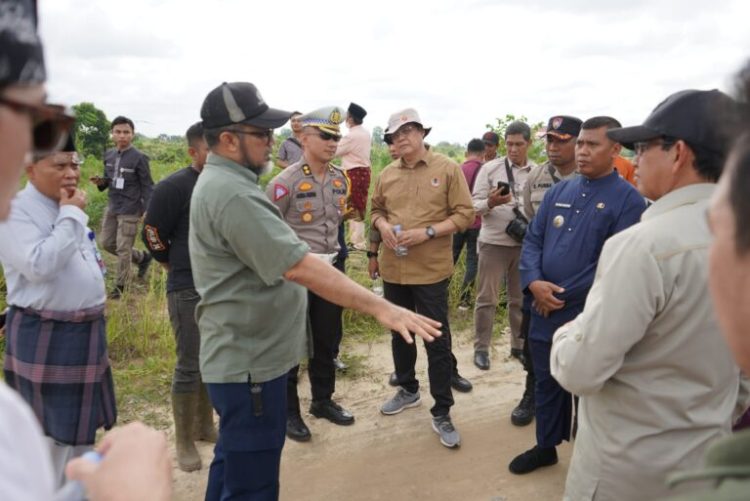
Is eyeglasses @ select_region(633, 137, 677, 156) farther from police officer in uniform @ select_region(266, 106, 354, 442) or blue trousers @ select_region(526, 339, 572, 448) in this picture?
police officer in uniform @ select_region(266, 106, 354, 442)

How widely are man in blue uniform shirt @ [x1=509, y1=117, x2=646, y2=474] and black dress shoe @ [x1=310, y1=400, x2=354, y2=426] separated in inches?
45.3

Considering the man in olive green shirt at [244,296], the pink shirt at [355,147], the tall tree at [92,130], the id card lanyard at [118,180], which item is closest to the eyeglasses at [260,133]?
the man in olive green shirt at [244,296]

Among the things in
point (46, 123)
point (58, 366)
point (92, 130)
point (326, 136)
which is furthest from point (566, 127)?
point (92, 130)

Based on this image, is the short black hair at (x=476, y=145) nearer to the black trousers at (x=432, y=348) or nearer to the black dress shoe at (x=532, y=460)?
the black trousers at (x=432, y=348)

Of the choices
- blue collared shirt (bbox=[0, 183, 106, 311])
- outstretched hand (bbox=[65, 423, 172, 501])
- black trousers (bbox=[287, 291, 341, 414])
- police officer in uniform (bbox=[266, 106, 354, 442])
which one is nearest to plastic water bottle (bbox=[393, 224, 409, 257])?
police officer in uniform (bbox=[266, 106, 354, 442])

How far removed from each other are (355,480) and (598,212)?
201 cm

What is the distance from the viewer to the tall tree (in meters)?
13.1

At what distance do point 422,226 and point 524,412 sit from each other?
1454mm

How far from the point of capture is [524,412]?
374 cm

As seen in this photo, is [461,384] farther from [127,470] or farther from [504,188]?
[127,470]

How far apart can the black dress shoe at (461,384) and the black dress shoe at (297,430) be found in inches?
48.7

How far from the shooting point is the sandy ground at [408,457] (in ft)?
10.0

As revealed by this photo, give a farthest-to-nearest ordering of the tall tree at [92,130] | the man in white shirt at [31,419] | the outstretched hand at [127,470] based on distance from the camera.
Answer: the tall tree at [92,130] < the outstretched hand at [127,470] < the man in white shirt at [31,419]

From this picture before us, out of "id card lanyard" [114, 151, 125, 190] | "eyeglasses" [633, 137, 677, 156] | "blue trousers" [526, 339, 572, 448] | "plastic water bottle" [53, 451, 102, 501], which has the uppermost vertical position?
"eyeglasses" [633, 137, 677, 156]
